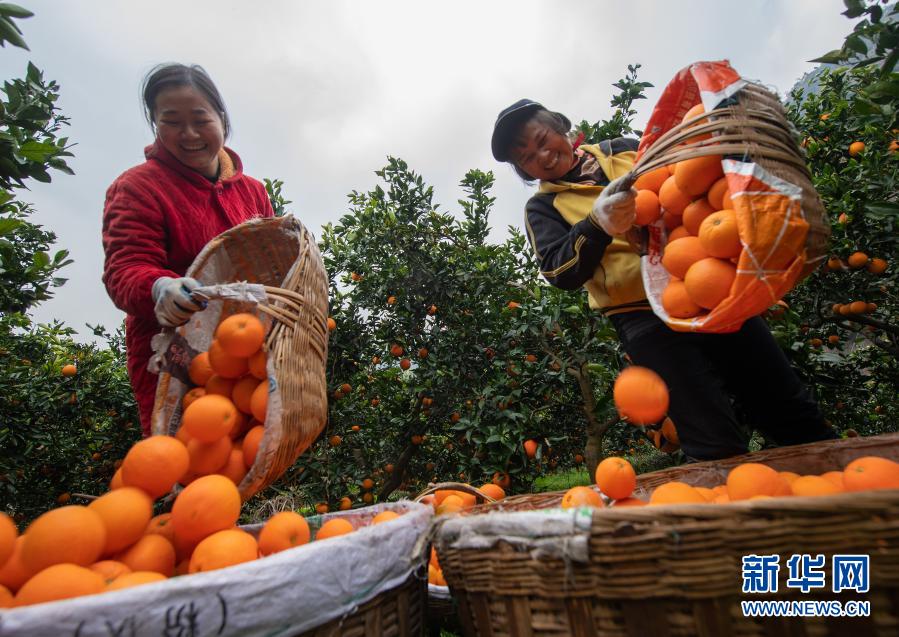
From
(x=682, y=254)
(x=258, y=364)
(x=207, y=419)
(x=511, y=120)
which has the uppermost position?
(x=511, y=120)

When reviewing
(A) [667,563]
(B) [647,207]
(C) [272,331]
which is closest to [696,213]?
(B) [647,207]

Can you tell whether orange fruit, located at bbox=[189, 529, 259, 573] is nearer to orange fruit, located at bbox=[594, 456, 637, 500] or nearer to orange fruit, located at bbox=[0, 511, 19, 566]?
orange fruit, located at bbox=[0, 511, 19, 566]

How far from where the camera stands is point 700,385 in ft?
5.09

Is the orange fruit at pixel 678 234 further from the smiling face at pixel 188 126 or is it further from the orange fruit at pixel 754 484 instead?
the smiling face at pixel 188 126

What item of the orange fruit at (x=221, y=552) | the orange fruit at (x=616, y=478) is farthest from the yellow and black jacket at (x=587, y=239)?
the orange fruit at (x=221, y=552)

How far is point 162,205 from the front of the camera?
5.59ft

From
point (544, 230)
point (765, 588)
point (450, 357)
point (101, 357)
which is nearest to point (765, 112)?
point (544, 230)

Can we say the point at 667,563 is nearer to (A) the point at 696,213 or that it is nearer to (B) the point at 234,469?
(A) the point at 696,213

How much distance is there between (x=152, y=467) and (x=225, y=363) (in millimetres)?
381

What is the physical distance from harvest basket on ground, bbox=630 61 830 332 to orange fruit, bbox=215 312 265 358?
1072 millimetres

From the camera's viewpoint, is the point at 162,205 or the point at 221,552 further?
the point at 162,205

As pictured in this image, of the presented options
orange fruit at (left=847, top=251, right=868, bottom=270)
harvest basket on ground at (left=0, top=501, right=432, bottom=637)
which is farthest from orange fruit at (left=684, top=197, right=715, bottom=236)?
orange fruit at (left=847, top=251, right=868, bottom=270)

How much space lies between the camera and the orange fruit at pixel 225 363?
54.7 inches

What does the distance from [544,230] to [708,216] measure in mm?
647
